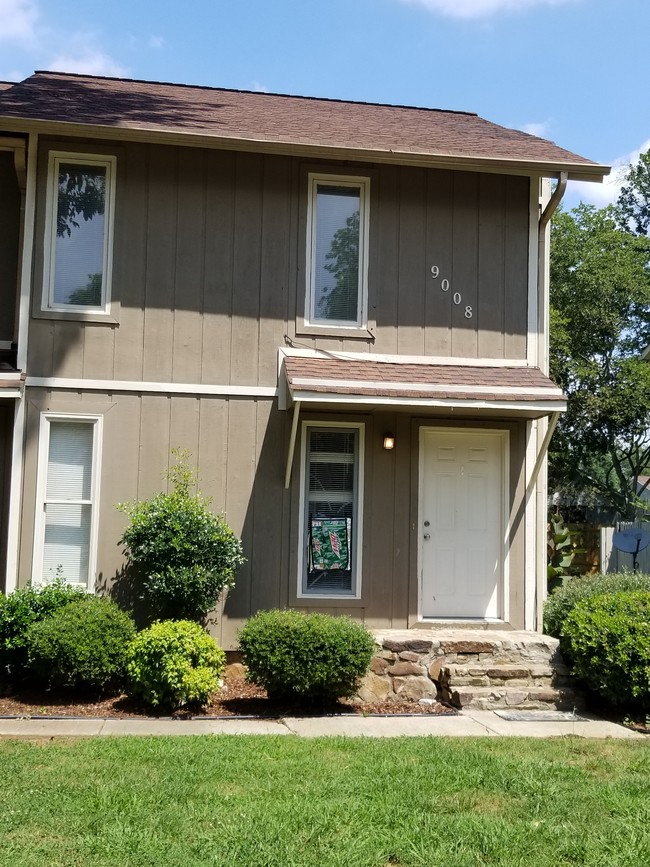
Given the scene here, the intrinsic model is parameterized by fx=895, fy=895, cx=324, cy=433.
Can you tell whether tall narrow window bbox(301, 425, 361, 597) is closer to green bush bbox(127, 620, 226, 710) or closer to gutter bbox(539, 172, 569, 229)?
green bush bbox(127, 620, 226, 710)

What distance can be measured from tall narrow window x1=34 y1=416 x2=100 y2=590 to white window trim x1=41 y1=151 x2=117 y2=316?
1.18 metres

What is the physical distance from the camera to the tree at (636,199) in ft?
91.7

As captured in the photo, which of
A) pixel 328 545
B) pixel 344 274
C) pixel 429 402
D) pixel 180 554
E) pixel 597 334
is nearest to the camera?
pixel 180 554

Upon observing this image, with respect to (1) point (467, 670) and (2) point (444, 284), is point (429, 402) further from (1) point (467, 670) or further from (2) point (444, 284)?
(1) point (467, 670)

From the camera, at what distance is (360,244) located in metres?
9.88

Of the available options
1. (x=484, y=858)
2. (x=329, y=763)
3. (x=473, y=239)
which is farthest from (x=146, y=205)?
(x=484, y=858)

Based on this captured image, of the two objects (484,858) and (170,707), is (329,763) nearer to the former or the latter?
(484,858)

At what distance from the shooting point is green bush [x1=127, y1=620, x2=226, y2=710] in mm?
7754

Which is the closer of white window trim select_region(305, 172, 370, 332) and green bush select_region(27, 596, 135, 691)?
green bush select_region(27, 596, 135, 691)

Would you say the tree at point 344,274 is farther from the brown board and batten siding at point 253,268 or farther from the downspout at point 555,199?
the downspout at point 555,199

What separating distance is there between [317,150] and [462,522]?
427 centimetres

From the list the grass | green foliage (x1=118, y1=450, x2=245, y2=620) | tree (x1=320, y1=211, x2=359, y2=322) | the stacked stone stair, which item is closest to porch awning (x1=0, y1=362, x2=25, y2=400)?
green foliage (x1=118, y1=450, x2=245, y2=620)

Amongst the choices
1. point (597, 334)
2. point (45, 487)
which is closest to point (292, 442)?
point (45, 487)

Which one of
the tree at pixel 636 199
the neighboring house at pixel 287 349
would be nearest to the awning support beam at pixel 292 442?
the neighboring house at pixel 287 349
